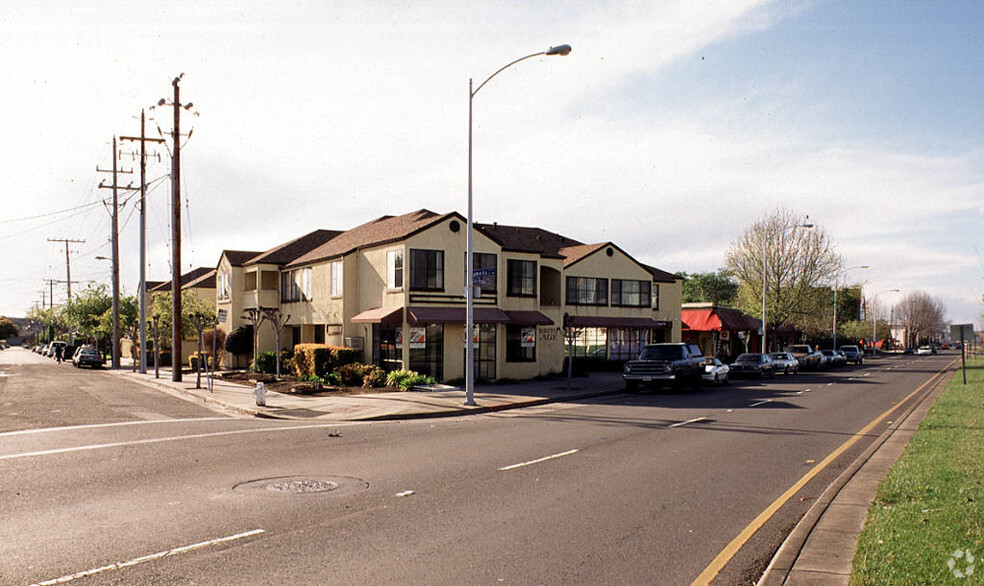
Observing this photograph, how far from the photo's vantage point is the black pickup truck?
90.2 ft

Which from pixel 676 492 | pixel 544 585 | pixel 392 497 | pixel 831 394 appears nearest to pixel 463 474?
pixel 392 497

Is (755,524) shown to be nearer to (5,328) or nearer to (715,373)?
(715,373)

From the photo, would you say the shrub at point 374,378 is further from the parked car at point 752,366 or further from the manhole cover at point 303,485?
the parked car at point 752,366

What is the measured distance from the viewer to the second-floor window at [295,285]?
35.8 meters

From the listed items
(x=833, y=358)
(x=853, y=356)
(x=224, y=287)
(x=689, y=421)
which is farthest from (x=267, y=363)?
(x=853, y=356)

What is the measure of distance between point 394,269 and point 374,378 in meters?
4.47

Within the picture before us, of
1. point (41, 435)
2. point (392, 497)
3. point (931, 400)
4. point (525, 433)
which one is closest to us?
point (392, 497)

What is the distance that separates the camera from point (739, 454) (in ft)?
41.3

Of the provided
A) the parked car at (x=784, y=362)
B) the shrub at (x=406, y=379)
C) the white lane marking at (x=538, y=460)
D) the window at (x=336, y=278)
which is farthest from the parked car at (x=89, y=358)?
the white lane marking at (x=538, y=460)

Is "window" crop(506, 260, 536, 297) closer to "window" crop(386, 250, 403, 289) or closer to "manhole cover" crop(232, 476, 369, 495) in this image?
"window" crop(386, 250, 403, 289)

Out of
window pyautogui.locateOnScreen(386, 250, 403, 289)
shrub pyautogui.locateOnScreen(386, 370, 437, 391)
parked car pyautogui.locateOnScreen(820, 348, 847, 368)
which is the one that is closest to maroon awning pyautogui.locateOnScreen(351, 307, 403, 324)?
window pyautogui.locateOnScreen(386, 250, 403, 289)

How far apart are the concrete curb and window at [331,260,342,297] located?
2366cm

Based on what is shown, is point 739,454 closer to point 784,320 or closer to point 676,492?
point 676,492

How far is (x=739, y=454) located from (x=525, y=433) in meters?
4.48
